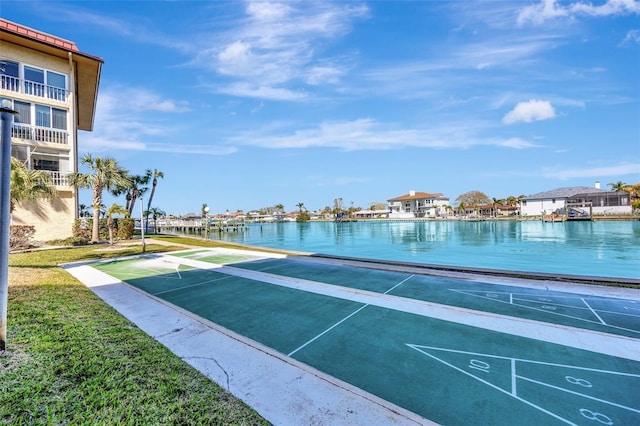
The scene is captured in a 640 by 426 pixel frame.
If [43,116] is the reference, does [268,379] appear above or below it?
below

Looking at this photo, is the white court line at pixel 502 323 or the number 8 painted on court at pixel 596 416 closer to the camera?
the number 8 painted on court at pixel 596 416

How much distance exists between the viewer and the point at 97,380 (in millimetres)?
3049

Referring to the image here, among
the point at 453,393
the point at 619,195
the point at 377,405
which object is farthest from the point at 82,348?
the point at 619,195

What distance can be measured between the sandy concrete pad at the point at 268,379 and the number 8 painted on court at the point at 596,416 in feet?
5.13

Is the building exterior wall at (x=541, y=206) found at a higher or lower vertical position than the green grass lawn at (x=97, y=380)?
higher

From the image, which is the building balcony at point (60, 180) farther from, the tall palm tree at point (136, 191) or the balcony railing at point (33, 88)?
the tall palm tree at point (136, 191)

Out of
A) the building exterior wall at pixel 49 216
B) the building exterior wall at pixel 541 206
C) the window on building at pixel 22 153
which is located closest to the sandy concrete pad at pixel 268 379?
the building exterior wall at pixel 49 216

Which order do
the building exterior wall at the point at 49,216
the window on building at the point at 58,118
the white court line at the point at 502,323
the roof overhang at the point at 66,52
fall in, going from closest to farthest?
1. the white court line at the point at 502,323
2. the roof overhang at the point at 66,52
3. the building exterior wall at the point at 49,216
4. the window on building at the point at 58,118

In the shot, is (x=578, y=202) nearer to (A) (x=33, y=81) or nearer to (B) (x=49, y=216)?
(B) (x=49, y=216)

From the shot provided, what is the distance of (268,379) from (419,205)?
92.8m

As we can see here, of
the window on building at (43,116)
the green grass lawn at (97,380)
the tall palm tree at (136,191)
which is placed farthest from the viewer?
the tall palm tree at (136,191)

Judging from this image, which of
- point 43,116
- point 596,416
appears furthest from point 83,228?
point 596,416

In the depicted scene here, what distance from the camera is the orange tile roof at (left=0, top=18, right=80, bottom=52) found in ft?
55.0

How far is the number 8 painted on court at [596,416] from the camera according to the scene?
269cm
